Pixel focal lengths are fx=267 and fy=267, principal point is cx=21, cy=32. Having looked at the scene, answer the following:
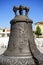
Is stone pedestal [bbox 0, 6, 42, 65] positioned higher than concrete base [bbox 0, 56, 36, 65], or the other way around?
stone pedestal [bbox 0, 6, 42, 65]

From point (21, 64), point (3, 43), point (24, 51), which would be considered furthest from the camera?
point (3, 43)

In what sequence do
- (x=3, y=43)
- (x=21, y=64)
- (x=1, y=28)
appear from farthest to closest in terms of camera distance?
(x=1, y=28), (x=3, y=43), (x=21, y=64)

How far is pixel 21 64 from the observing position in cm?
450

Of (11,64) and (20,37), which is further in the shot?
(20,37)

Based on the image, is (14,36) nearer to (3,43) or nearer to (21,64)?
(21,64)

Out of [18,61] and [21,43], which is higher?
[21,43]

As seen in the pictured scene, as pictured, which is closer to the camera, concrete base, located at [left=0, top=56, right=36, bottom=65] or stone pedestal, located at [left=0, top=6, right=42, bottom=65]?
concrete base, located at [left=0, top=56, right=36, bottom=65]

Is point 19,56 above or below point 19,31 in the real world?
below

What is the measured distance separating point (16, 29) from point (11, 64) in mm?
727

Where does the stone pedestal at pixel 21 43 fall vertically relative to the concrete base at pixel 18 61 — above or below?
above

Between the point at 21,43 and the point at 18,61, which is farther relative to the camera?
the point at 21,43

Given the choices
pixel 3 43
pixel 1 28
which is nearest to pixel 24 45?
pixel 3 43

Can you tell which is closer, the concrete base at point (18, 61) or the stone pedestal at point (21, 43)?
the concrete base at point (18, 61)

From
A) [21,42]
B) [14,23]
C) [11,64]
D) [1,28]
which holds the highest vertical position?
[14,23]
